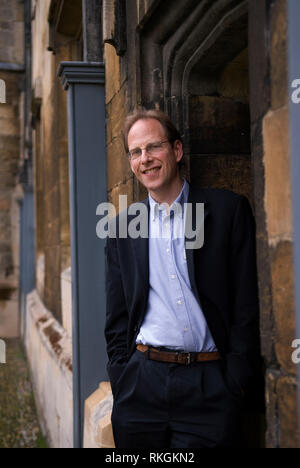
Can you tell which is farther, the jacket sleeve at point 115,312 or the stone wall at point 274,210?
the jacket sleeve at point 115,312

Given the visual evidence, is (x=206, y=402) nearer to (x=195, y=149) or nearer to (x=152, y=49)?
(x=195, y=149)

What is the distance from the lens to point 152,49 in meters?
2.77

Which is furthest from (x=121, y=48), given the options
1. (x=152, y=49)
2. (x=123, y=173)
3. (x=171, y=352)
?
(x=171, y=352)

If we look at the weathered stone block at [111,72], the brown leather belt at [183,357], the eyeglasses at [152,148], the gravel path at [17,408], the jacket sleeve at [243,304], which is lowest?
the gravel path at [17,408]

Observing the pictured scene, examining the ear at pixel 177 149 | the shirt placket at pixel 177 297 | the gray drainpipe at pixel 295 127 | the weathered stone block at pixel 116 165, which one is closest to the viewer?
the gray drainpipe at pixel 295 127

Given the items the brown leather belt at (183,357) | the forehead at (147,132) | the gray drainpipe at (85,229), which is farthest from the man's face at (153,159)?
the gray drainpipe at (85,229)

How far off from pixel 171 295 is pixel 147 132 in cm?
63

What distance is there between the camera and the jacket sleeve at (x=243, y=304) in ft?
5.64

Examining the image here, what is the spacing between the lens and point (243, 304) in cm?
177

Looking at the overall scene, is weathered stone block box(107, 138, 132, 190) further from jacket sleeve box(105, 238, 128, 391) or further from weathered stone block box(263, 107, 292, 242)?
weathered stone block box(263, 107, 292, 242)

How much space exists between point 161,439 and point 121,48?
209 centimetres

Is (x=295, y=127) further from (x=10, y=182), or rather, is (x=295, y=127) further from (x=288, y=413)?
(x=10, y=182)

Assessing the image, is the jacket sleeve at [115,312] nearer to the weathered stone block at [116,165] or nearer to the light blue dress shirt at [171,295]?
the light blue dress shirt at [171,295]

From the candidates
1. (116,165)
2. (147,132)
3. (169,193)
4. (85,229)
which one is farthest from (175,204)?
(85,229)
